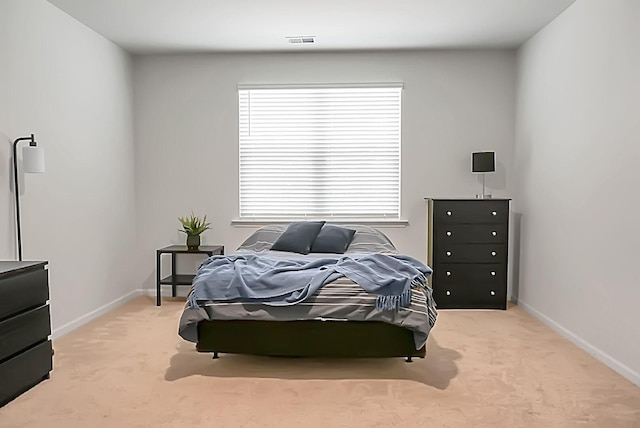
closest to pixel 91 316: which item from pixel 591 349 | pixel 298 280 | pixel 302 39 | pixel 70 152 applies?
pixel 70 152

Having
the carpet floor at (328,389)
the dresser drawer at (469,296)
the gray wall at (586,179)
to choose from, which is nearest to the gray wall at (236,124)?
the gray wall at (586,179)

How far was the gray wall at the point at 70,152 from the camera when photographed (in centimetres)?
406

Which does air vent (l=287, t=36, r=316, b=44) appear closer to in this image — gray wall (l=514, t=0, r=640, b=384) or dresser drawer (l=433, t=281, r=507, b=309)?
gray wall (l=514, t=0, r=640, b=384)

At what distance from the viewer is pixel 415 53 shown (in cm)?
615

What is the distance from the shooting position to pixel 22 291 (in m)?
3.29

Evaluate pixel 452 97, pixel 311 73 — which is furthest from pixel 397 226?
pixel 311 73

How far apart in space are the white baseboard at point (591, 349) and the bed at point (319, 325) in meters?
1.25

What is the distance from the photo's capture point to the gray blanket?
3691 millimetres

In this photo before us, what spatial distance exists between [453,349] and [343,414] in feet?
4.91

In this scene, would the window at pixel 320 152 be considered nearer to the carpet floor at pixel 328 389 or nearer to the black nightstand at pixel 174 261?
the black nightstand at pixel 174 261

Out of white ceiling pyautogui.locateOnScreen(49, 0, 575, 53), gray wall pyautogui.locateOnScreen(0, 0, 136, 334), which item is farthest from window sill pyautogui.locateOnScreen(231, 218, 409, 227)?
white ceiling pyautogui.locateOnScreen(49, 0, 575, 53)

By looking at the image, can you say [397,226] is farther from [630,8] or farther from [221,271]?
[630,8]

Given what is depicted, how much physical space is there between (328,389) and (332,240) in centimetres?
200

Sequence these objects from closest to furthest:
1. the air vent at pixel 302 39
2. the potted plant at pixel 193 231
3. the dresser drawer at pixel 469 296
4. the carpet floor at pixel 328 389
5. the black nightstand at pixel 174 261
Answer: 1. the carpet floor at pixel 328 389
2. the air vent at pixel 302 39
3. the dresser drawer at pixel 469 296
4. the black nightstand at pixel 174 261
5. the potted plant at pixel 193 231
